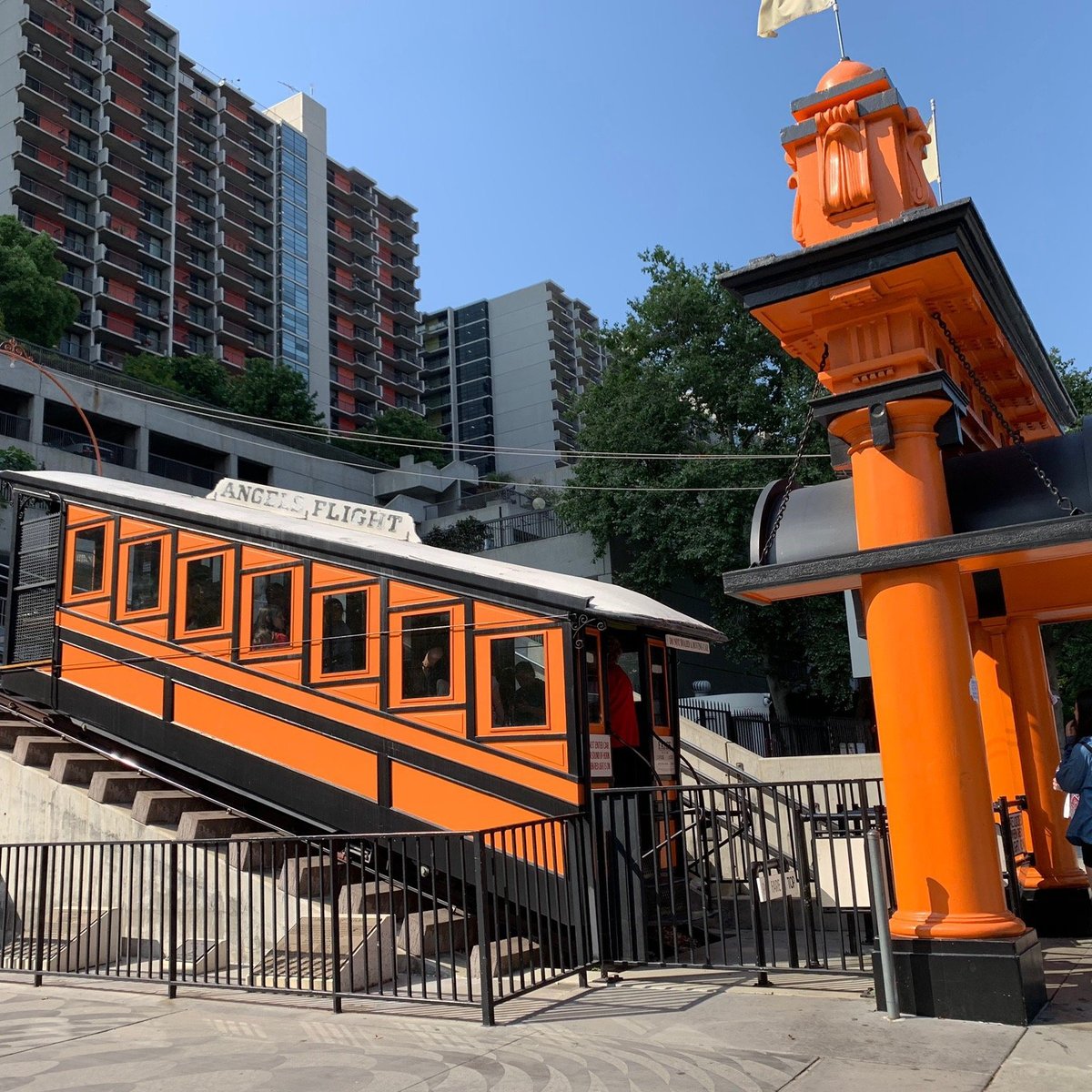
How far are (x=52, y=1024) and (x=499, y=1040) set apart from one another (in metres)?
3.40

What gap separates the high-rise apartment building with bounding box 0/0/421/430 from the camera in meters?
65.4

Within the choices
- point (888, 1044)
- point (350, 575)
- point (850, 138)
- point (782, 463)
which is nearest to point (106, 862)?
point (350, 575)

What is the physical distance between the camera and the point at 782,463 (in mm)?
26891

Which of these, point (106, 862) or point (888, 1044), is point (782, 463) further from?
point (888, 1044)

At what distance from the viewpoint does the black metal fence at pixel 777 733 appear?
20.3 m

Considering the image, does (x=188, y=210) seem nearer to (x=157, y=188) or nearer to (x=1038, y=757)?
(x=157, y=188)

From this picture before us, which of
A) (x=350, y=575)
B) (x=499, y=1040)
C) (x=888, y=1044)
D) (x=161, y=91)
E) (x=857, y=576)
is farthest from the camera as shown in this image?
(x=161, y=91)

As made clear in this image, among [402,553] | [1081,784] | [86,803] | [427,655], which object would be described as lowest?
[1081,784]

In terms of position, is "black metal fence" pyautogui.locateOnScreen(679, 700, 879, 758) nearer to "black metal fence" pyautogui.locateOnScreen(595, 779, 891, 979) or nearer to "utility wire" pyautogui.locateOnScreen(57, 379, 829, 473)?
"utility wire" pyautogui.locateOnScreen(57, 379, 829, 473)

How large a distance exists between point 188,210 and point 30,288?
2923 centimetres

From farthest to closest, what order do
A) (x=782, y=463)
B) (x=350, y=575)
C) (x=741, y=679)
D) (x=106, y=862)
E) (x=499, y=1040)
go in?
(x=741, y=679) < (x=782, y=463) < (x=106, y=862) < (x=350, y=575) < (x=499, y=1040)

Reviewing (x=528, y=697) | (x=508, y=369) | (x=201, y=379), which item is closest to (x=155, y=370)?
(x=201, y=379)

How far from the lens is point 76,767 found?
11.9 m

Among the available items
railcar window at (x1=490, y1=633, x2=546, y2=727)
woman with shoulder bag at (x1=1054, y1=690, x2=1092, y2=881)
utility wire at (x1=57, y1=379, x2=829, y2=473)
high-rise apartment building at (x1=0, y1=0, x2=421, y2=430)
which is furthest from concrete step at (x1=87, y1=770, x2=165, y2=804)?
high-rise apartment building at (x1=0, y1=0, x2=421, y2=430)
